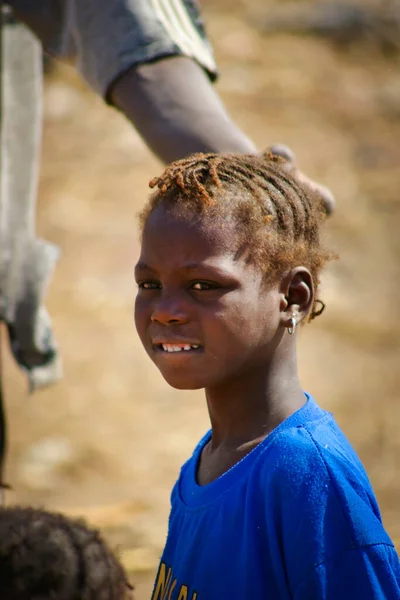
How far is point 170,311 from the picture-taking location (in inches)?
61.9

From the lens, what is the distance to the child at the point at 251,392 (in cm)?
145

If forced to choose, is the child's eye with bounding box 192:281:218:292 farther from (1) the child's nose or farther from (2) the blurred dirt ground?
(2) the blurred dirt ground

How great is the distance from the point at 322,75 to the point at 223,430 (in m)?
8.71

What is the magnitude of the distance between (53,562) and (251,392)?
18.9 inches

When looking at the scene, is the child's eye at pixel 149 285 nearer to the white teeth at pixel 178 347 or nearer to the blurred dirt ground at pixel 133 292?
the white teeth at pixel 178 347

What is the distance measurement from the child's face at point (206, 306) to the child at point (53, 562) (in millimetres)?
345

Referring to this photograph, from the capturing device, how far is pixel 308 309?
168 cm

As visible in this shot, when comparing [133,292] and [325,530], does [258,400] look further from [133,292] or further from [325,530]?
[133,292]

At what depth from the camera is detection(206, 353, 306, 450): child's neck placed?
164 centimetres

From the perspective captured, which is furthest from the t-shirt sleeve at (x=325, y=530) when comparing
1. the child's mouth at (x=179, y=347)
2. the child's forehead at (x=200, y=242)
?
the child's forehead at (x=200, y=242)

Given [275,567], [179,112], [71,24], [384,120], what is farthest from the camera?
→ [384,120]

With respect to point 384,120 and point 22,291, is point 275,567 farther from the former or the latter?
point 384,120

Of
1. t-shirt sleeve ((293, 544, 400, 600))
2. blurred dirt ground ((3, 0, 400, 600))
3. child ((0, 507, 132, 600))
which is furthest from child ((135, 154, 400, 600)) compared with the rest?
blurred dirt ground ((3, 0, 400, 600))

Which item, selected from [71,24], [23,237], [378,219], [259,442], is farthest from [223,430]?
[378,219]
